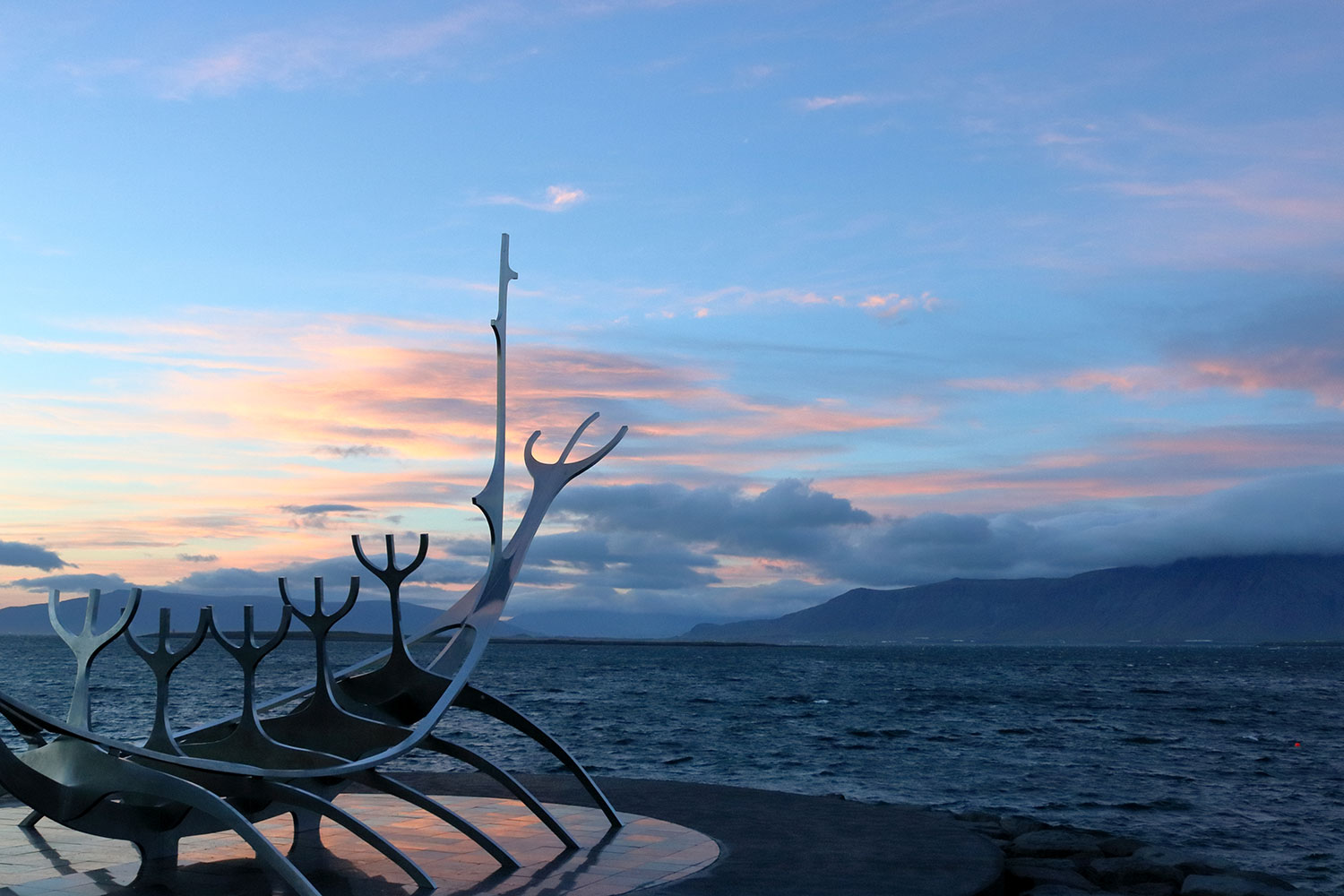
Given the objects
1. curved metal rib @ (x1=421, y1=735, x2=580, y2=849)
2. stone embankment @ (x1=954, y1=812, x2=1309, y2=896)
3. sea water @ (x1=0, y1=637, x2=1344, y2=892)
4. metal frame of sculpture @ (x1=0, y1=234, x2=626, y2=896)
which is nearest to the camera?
metal frame of sculpture @ (x1=0, y1=234, x2=626, y2=896)

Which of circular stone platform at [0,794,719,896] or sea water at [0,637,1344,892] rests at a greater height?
circular stone platform at [0,794,719,896]

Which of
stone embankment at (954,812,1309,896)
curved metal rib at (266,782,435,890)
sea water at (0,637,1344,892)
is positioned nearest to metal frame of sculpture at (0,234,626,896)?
curved metal rib at (266,782,435,890)

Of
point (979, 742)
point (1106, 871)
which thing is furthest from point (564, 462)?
point (979, 742)

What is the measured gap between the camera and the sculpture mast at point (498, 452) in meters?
13.5

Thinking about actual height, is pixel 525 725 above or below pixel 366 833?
above

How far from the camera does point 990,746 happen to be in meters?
43.0

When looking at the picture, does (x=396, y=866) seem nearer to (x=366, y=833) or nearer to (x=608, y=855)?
(x=366, y=833)

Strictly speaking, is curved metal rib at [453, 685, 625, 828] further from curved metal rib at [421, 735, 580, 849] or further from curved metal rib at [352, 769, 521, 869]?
curved metal rib at [352, 769, 521, 869]

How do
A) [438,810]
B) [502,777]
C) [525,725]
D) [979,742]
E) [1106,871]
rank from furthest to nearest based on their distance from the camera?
[979,742] < [1106,871] < [525,725] < [502,777] < [438,810]

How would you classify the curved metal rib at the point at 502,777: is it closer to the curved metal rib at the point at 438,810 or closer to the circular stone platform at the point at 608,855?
the circular stone platform at the point at 608,855

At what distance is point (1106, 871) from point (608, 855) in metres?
6.89

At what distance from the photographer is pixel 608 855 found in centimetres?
1238

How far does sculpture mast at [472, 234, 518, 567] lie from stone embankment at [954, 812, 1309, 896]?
6.97 m

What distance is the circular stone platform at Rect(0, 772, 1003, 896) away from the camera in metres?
11.0
